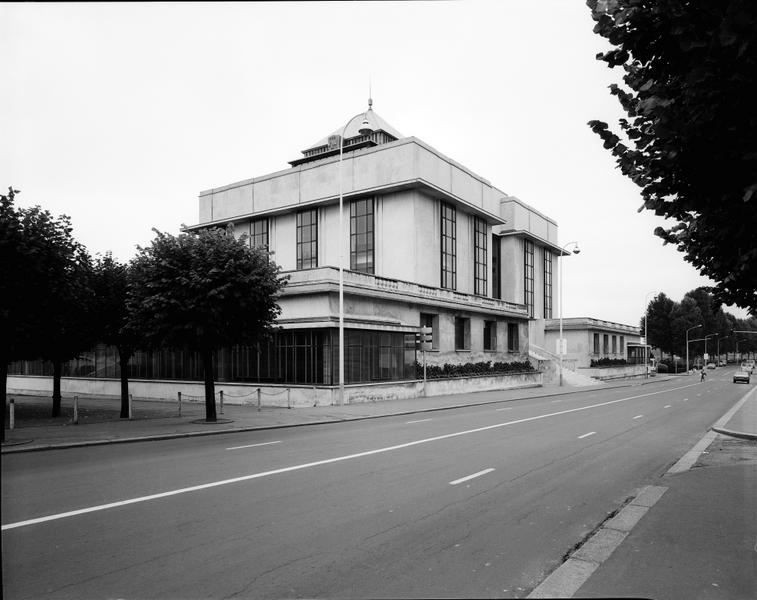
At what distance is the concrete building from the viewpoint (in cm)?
2969

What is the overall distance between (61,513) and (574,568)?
6.08 metres

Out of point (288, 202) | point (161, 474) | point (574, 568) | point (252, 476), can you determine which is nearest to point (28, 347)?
point (161, 474)

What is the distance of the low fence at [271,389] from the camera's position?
1089 inches

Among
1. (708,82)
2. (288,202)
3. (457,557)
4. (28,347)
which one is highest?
(288,202)

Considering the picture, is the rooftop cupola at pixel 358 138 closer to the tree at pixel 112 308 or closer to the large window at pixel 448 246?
the large window at pixel 448 246

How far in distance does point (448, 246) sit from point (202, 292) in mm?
33522

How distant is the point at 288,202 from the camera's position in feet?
174

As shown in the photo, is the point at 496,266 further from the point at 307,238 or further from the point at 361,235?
the point at 307,238

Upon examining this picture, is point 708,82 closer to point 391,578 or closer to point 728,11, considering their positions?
point 728,11

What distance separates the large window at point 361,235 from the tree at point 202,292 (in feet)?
91.6

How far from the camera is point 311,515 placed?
7.02 meters

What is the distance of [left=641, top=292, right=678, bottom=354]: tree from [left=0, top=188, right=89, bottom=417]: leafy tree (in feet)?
344

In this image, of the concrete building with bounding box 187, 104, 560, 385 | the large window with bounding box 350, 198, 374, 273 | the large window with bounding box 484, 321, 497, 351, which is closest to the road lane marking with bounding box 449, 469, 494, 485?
the concrete building with bounding box 187, 104, 560, 385

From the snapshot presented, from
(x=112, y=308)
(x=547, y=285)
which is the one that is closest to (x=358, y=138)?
(x=547, y=285)
